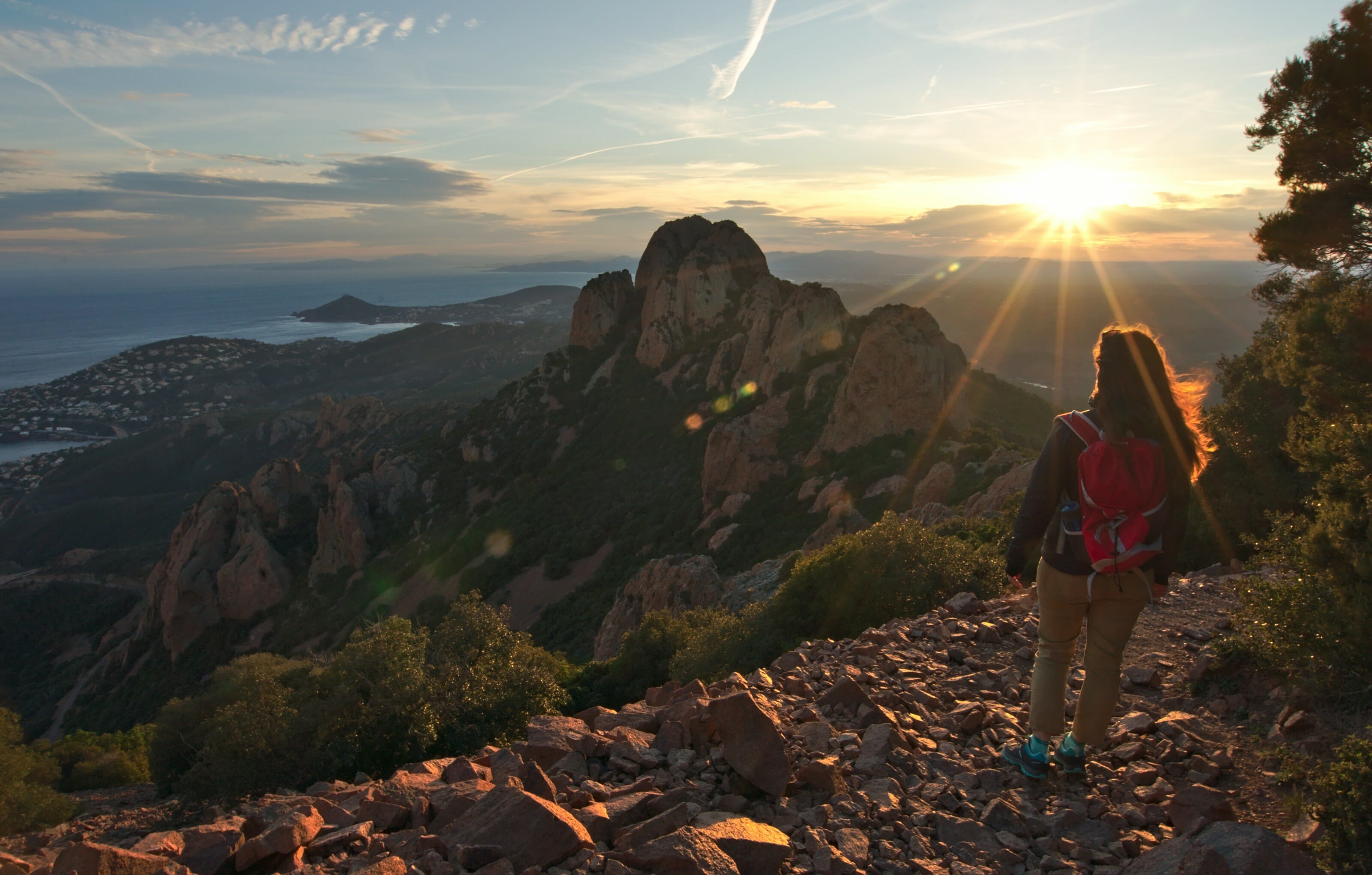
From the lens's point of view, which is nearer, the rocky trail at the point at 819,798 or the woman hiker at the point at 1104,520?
the rocky trail at the point at 819,798

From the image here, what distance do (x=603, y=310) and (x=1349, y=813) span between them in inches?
2317

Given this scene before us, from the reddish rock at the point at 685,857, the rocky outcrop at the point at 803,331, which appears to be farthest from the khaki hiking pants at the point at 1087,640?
the rocky outcrop at the point at 803,331

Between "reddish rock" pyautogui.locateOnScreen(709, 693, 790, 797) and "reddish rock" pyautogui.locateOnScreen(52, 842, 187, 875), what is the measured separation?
310 cm

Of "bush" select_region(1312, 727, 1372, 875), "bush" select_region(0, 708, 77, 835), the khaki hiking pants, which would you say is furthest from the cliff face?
"bush" select_region(1312, 727, 1372, 875)

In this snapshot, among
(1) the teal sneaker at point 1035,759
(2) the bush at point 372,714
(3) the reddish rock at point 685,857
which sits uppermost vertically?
(3) the reddish rock at point 685,857

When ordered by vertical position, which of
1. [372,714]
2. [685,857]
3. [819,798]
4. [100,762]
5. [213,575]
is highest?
[685,857]

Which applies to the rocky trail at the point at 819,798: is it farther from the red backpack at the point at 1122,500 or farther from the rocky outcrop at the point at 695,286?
the rocky outcrop at the point at 695,286

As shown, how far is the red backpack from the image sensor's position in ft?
12.1

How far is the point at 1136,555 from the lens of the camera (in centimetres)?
370

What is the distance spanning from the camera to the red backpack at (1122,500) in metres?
3.69

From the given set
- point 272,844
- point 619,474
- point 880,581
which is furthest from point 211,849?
point 619,474

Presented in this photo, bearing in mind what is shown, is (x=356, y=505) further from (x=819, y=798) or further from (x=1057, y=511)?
(x=1057, y=511)

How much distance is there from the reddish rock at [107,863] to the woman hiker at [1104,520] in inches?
197

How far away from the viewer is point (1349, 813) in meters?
2.67
